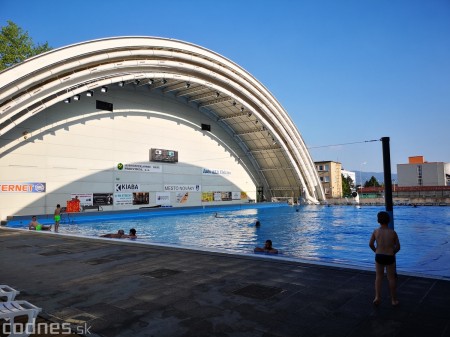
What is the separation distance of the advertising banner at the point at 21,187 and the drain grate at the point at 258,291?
83.8ft

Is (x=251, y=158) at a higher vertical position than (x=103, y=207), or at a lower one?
higher

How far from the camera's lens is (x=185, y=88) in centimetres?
3850

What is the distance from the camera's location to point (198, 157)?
41.4m

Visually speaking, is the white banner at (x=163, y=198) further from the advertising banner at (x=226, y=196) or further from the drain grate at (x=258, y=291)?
the drain grate at (x=258, y=291)

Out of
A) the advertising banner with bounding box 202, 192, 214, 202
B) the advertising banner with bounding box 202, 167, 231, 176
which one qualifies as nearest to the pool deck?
the advertising banner with bounding box 202, 192, 214, 202

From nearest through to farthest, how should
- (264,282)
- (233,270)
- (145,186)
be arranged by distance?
(264,282) → (233,270) → (145,186)

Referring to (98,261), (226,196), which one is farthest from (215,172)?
(98,261)

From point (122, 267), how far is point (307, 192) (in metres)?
45.1

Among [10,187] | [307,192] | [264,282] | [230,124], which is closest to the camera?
[264,282]

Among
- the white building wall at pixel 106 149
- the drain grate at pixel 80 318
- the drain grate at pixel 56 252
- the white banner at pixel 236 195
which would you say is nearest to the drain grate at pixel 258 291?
the drain grate at pixel 80 318

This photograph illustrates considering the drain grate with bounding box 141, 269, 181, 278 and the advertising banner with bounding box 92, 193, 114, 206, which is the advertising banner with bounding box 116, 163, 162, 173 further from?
the drain grate with bounding box 141, 269, 181, 278

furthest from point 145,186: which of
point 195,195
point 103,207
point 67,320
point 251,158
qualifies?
point 67,320

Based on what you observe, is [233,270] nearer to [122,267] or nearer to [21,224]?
[122,267]

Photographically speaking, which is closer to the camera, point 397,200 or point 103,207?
point 103,207
